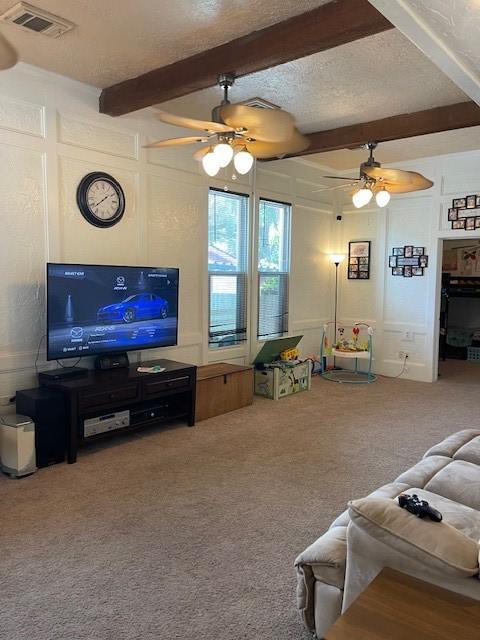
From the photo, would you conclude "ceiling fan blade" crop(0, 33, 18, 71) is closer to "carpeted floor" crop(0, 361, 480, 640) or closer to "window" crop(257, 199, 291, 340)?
"carpeted floor" crop(0, 361, 480, 640)

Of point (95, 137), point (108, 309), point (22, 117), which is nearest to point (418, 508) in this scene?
point (108, 309)

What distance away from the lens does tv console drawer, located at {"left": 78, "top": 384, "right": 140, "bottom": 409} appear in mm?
3676

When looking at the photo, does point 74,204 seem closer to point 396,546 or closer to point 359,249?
point 396,546

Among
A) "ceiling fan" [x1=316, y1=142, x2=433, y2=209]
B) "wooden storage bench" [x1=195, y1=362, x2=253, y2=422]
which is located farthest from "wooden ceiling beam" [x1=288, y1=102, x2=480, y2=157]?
"wooden storage bench" [x1=195, y1=362, x2=253, y2=422]

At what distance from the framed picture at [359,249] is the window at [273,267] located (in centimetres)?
132

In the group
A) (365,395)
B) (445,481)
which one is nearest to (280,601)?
(445,481)

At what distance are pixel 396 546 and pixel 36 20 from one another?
3385 mm

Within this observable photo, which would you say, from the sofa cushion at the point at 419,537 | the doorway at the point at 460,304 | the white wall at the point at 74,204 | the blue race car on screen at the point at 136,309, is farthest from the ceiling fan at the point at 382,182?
the doorway at the point at 460,304

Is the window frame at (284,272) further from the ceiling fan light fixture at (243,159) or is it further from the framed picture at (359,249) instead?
the ceiling fan light fixture at (243,159)

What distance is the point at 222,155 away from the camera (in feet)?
10.2

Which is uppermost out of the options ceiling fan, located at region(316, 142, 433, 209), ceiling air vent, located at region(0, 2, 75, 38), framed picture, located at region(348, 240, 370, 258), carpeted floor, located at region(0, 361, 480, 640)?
ceiling air vent, located at region(0, 2, 75, 38)

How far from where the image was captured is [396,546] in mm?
1476

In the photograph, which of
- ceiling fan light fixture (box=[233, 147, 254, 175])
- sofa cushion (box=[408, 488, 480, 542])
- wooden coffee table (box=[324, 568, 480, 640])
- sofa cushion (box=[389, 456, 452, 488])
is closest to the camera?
wooden coffee table (box=[324, 568, 480, 640])

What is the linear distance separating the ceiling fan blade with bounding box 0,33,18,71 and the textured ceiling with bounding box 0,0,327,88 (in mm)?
1431
